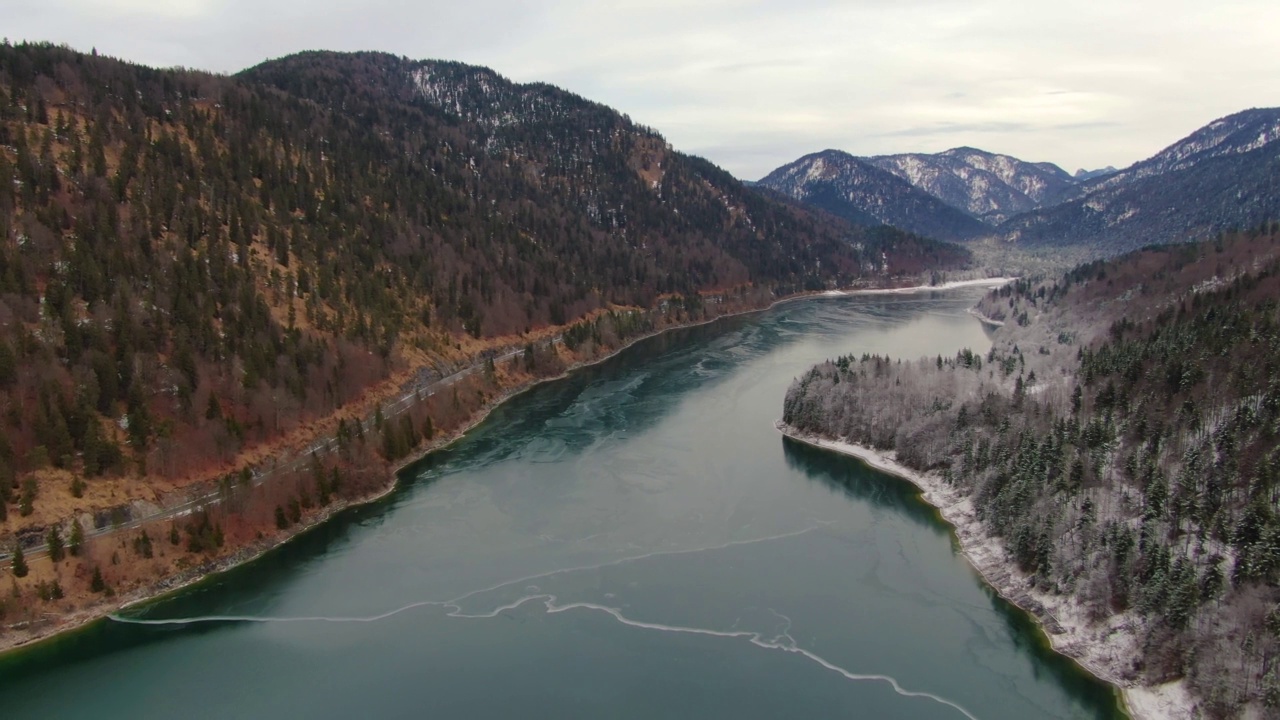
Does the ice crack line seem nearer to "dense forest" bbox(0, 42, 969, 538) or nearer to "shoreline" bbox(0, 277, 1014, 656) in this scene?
"shoreline" bbox(0, 277, 1014, 656)

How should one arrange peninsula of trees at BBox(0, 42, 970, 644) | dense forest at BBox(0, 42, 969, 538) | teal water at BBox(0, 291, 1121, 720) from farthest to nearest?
dense forest at BBox(0, 42, 969, 538), peninsula of trees at BBox(0, 42, 970, 644), teal water at BBox(0, 291, 1121, 720)

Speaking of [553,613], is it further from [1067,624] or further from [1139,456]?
[1139,456]

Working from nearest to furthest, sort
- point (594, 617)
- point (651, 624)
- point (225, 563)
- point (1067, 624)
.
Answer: point (1067, 624) → point (651, 624) → point (594, 617) → point (225, 563)

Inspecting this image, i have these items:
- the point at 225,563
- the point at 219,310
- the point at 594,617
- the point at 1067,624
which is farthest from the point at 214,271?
the point at 1067,624

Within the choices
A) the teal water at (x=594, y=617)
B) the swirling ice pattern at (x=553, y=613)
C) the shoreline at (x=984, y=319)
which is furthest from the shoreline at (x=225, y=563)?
the shoreline at (x=984, y=319)

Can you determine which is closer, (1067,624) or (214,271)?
(1067,624)

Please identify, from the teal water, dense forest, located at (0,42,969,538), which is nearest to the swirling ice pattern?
the teal water

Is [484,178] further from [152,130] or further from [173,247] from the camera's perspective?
[173,247]
